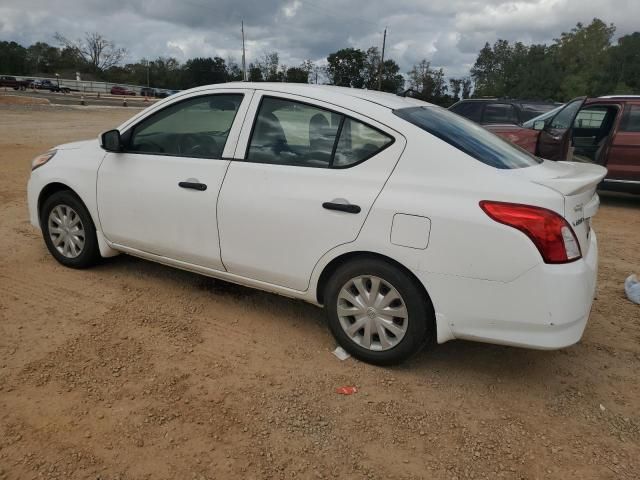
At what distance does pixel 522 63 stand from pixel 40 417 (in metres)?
79.5

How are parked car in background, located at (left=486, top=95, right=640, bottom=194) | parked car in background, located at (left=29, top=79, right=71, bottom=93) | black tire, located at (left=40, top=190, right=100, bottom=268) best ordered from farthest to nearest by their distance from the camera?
parked car in background, located at (left=29, top=79, right=71, bottom=93) → parked car in background, located at (left=486, top=95, right=640, bottom=194) → black tire, located at (left=40, top=190, right=100, bottom=268)

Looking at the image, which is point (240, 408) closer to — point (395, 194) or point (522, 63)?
point (395, 194)

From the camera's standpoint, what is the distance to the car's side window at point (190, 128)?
362 cm

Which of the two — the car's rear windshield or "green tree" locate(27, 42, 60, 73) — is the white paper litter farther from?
"green tree" locate(27, 42, 60, 73)

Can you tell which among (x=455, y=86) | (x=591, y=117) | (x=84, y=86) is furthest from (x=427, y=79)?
(x=591, y=117)

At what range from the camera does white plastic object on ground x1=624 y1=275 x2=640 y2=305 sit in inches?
171

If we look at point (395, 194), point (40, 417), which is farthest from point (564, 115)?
point (40, 417)

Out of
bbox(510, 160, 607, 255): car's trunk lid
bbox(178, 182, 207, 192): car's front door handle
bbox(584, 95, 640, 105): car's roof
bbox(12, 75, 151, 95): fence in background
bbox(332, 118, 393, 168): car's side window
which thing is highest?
bbox(12, 75, 151, 95): fence in background

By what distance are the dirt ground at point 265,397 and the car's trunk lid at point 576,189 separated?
→ 0.97m

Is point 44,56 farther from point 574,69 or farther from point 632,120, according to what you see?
point 632,120


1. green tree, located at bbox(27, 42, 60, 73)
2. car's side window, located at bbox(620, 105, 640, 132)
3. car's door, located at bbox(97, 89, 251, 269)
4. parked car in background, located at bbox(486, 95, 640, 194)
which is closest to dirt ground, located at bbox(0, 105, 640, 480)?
car's door, located at bbox(97, 89, 251, 269)

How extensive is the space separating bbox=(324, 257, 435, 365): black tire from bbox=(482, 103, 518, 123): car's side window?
9.94 metres

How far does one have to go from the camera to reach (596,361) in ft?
11.2

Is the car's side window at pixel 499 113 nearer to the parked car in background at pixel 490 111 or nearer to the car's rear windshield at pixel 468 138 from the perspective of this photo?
the parked car in background at pixel 490 111
